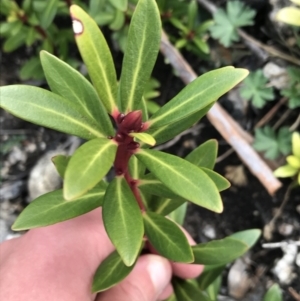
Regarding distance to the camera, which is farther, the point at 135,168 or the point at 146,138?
the point at 135,168

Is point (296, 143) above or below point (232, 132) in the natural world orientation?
above

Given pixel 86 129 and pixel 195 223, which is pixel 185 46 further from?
pixel 86 129

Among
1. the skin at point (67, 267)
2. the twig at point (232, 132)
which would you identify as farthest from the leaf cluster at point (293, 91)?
the skin at point (67, 267)

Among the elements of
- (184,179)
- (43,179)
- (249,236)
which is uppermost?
(184,179)

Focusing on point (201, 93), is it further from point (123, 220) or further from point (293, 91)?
point (293, 91)

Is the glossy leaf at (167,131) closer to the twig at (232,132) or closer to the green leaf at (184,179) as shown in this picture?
the green leaf at (184,179)

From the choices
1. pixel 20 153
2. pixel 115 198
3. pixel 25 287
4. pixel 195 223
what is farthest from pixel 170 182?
pixel 20 153

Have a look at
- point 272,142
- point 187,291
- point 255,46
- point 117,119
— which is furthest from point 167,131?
point 255,46

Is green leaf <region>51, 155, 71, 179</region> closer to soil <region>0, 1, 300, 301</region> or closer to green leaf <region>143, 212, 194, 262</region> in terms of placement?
green leaf <region>143, 212, 194, 262</region>
